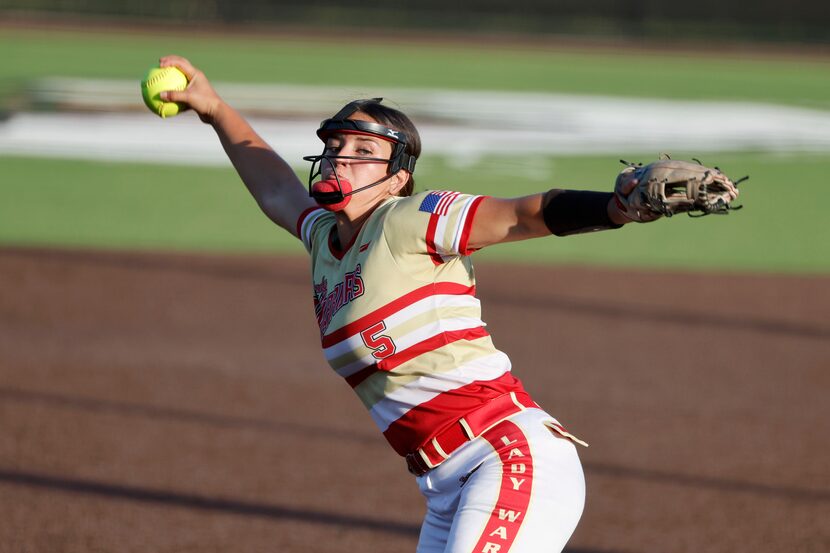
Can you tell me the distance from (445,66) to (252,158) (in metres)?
8.81

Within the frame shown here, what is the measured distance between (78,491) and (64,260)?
17.5 ft

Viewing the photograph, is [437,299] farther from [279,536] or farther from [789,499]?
[789,499]

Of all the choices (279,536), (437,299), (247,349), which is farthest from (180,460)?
(437,299)

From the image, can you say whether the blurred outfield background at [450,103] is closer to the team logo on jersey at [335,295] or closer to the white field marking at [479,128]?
the white field marking at [479,128]

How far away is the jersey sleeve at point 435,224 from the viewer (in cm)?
304

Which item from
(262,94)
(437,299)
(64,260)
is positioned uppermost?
(437,299)

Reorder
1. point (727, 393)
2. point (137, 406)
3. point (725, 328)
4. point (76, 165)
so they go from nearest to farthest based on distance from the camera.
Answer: point (137, 406) < point (727, 393) < point (725, 328) < point (76, 165)

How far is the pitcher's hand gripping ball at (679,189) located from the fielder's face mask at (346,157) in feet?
3.04

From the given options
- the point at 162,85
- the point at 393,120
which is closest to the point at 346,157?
the point at 393,120

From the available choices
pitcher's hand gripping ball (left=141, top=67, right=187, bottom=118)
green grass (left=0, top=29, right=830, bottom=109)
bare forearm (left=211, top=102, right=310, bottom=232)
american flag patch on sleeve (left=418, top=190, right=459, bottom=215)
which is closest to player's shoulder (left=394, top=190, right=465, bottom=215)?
american flag patch on sleeve (left=418, top=190, right=459, bottom=215)

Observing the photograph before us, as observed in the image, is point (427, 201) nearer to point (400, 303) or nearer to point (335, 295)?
point (400, 303)

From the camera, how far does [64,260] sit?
1082 cm

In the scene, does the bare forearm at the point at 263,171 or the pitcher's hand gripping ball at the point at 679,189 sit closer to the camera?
the pitcher's hand gripping ball at the point at 679,189

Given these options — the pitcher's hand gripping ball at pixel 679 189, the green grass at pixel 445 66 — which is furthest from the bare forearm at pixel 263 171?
the green grass at pixel 445 66
